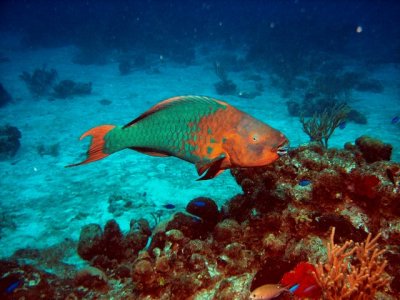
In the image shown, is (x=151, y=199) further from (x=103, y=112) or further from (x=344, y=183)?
(x=103, y=112)

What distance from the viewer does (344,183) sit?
3.53 metres

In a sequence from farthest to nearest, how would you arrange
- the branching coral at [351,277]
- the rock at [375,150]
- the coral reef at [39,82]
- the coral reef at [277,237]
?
the coral reef at [39,82] < the rock at [375,150] < the coral reef at [277,237] < the branching coral at [351,277]

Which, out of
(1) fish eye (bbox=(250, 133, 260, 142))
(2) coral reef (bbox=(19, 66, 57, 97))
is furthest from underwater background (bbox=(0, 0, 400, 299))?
(1) fish eye (bbox=(250, 133, 260, 142))

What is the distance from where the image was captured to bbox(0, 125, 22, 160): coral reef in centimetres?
1250

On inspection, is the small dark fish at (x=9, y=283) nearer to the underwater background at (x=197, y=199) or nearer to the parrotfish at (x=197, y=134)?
the underwater background at (x=197, y=199)

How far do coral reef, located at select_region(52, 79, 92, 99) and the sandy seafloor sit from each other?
3.02 ft

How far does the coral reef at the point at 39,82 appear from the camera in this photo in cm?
2192

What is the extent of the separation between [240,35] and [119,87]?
2971 cm

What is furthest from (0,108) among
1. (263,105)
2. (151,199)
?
(263,105)

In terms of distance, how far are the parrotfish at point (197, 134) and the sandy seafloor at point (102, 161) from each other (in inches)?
191

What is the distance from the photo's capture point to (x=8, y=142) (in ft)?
41.4

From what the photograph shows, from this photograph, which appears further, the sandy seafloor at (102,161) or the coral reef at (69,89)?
the coral reef at (69,89)

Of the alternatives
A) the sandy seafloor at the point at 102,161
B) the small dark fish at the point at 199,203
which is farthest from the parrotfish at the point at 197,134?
the sandy seafloor at the point at 102,161

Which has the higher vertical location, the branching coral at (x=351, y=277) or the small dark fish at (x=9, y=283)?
the branching coral at (x=351, y=277)
